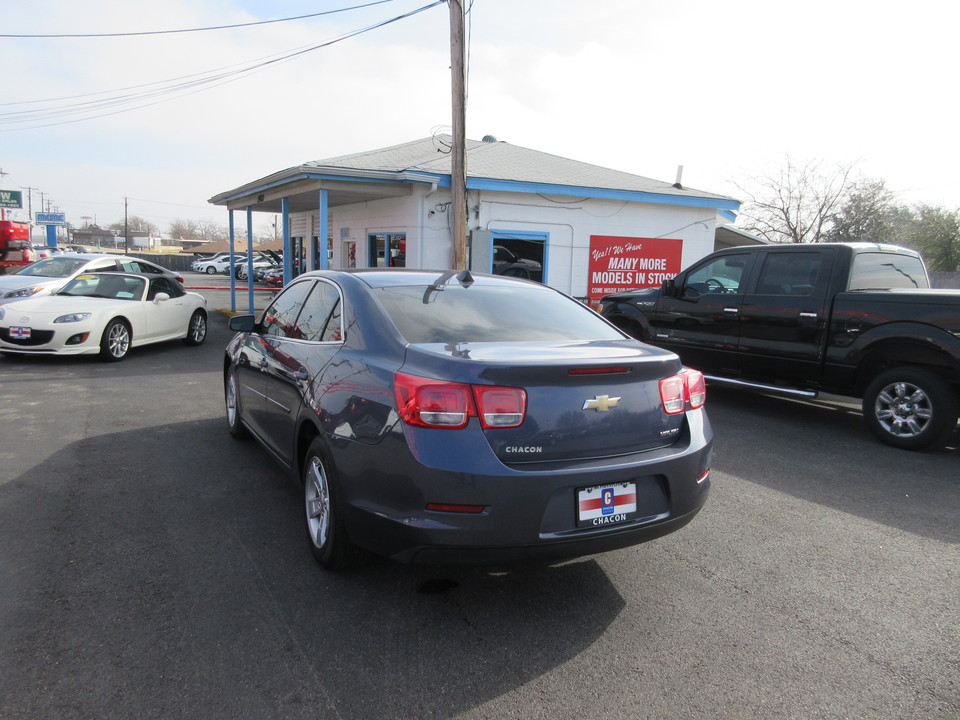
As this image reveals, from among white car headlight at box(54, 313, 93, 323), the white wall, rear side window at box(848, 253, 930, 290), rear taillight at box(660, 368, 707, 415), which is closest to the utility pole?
the white wall

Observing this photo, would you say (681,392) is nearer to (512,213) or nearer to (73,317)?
(73,317)

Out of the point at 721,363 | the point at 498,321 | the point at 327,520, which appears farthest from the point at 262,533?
the point at 721,363

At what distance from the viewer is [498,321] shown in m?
3.62

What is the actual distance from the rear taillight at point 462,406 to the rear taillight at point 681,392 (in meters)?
0.81

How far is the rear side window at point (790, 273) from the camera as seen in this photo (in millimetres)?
6875

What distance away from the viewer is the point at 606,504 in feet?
9.49

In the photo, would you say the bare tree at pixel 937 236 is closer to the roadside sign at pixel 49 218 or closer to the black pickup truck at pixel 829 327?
the black pickup truck at pixel 829 327

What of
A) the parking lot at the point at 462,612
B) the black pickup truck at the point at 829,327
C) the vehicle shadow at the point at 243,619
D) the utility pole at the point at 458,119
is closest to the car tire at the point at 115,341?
the parking lot at the point at 462,612

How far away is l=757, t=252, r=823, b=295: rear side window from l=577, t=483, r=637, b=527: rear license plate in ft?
16.2

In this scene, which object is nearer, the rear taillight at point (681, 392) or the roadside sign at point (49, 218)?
the rear taillight at point (681, 392)

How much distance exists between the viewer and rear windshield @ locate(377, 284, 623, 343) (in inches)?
133

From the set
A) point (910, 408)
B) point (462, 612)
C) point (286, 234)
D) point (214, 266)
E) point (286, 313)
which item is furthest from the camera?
point (214, 266)

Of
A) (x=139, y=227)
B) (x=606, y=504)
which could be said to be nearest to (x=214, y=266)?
(x=606, y=504)

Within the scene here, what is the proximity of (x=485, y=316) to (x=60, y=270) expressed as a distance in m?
12.2
